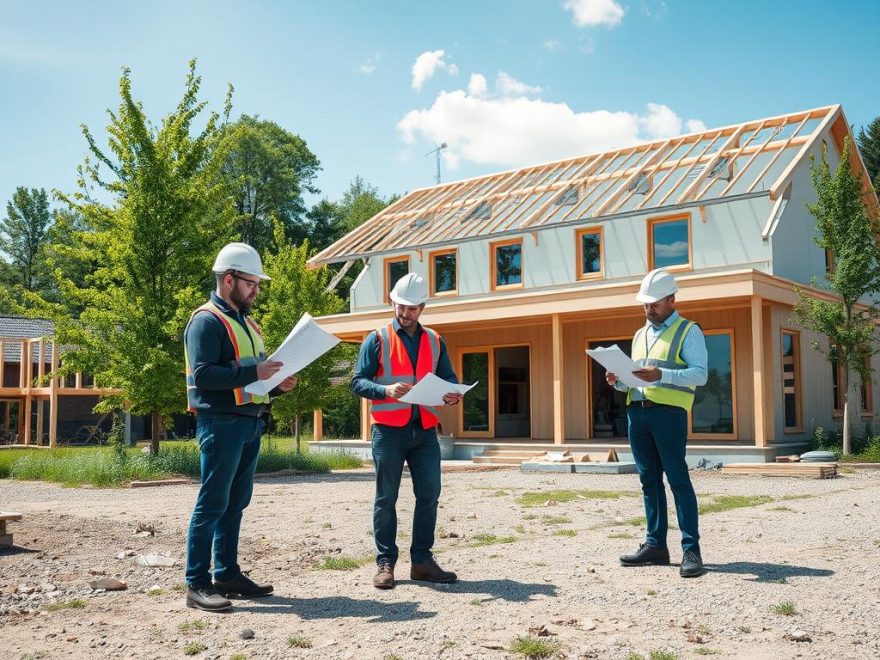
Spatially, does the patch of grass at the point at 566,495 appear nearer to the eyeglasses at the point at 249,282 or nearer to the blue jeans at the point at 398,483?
the blue jeans at the point at 398,483

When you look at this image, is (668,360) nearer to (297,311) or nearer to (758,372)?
(758,372)

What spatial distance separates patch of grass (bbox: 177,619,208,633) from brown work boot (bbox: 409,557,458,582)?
1.44 meters

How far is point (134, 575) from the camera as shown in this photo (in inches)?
236

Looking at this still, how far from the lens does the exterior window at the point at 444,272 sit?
72.8ft

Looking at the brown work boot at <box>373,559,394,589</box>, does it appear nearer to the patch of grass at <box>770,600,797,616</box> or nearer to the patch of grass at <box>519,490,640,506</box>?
the patch of grass at <box>770,600,797,616</box>

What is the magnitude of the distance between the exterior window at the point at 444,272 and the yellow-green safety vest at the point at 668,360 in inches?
632

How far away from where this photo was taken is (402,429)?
561cm

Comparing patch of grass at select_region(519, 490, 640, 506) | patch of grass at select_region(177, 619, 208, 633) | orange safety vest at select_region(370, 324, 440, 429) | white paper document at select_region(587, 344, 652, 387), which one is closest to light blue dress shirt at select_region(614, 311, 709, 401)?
white paper document at select_region(587, 344, 652, 387)

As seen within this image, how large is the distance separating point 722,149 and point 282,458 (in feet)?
40.8

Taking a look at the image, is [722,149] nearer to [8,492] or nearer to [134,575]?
[8,492]

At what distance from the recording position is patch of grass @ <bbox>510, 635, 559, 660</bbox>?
3.96 meters

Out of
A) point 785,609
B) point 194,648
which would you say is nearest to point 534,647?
point 785,609

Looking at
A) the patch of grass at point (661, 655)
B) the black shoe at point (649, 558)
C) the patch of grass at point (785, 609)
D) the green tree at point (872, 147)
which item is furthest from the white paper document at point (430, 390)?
the green tree at point (872, 147)

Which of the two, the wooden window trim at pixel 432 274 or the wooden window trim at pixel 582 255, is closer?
the wooden window trim at pixel 582 255
